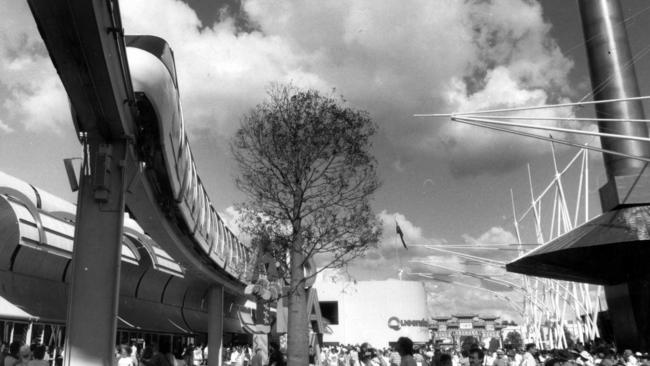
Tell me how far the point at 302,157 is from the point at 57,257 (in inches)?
465

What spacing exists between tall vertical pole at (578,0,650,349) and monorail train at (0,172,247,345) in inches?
913

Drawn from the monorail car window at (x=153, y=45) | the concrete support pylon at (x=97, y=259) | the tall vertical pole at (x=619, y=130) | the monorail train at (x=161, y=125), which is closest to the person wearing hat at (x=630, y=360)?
the tall vertical pole at (x=619, y=130)

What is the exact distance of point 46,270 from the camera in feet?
79.0

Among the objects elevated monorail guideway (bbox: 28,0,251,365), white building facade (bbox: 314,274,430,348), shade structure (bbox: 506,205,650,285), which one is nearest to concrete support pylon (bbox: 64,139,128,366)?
elevated monorail guideway (bbox: 28,0,251,365)

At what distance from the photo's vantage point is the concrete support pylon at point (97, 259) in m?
12.2

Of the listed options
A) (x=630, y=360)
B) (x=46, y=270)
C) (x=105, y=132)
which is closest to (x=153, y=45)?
(x=105, y=132)

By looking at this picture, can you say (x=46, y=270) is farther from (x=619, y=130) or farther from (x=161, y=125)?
(x=619, y=130)

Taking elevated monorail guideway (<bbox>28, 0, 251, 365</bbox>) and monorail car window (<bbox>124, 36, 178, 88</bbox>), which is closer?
elevated monorail guideway (<bbox>28, 0, 251, 365</bbox>)

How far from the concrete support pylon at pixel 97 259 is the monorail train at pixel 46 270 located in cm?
753

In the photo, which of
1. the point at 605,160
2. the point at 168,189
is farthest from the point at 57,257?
the point at 605,160

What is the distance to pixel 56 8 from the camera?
27.0ft

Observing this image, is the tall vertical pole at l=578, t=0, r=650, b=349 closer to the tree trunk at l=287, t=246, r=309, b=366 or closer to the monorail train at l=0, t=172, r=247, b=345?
the tree trunk at l=287, t=246, r=309, b=366

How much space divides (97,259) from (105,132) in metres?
2.72

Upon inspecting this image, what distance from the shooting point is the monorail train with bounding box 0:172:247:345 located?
65.5ft
